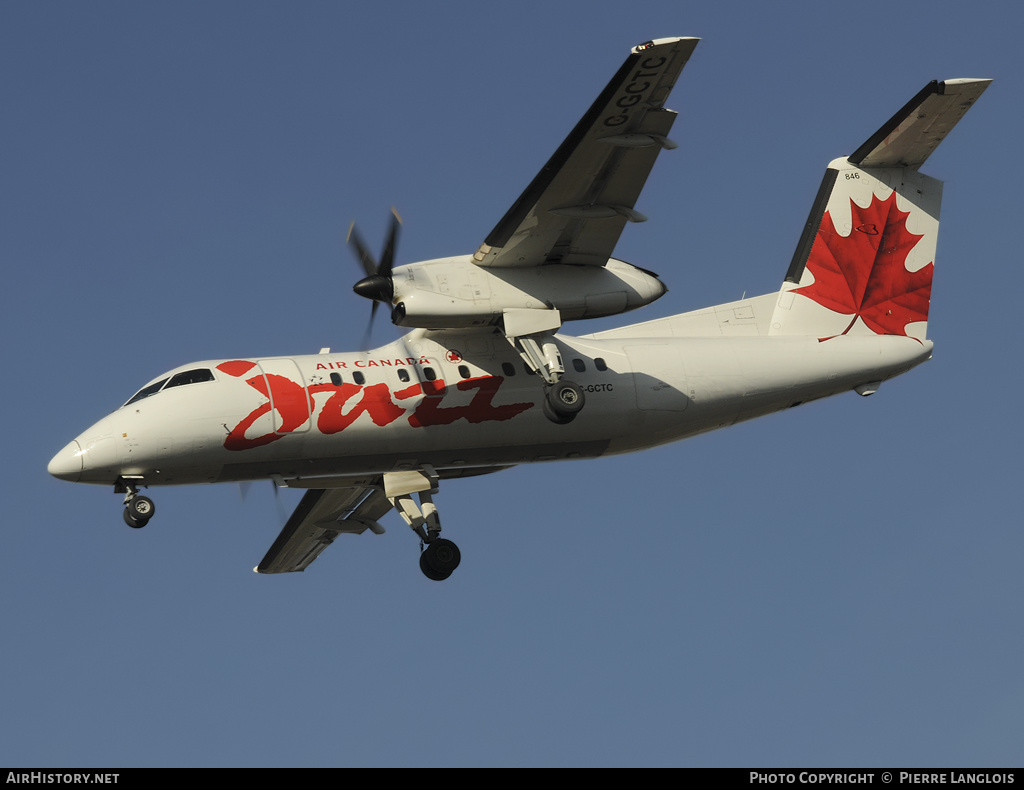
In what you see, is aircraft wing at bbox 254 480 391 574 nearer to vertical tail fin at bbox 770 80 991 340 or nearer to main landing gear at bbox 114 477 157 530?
main landing gear at bbox 114 477 157 530

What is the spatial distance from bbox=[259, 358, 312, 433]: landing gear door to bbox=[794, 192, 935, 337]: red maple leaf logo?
26.4 ft

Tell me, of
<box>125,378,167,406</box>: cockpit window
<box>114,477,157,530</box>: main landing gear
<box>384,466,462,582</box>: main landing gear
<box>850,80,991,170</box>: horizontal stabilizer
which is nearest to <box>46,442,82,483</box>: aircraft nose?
<box>114,477,157,530</box>: main landing gear

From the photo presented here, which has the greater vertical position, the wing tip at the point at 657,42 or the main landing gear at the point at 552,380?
the wing tip at the point at 657,42

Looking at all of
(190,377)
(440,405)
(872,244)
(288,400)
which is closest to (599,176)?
(440,405)

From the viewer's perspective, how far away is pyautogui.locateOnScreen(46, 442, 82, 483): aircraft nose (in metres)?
17.4

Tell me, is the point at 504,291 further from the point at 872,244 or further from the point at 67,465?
the point at 872,244

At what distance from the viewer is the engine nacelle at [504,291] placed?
18.0 metres

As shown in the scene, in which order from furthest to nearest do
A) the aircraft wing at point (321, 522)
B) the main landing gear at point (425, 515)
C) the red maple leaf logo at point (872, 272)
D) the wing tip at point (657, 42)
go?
the aircraft wing at point (321, 522) → the red maple leaf logo at point (872, 272) → the main landing gear at point (425, 515) → the wing tip at point (657, 42)

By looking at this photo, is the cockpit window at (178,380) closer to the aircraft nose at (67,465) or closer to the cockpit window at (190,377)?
the cockpit window at (190,377)

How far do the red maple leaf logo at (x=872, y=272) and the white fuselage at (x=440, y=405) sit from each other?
31.1 inches

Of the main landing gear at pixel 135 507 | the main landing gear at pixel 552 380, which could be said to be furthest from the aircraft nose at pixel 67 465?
the main landing gear at pixel 552 380

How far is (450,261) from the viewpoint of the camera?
60.4 feet
